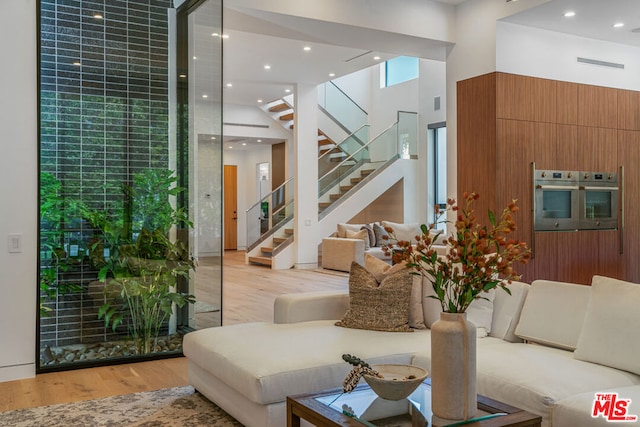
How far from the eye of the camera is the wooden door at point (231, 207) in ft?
51.4

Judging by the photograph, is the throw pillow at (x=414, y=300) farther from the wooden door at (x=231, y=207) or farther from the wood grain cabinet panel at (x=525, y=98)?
the wooden door at (x=231, y=207)

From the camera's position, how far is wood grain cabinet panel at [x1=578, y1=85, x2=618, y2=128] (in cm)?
641

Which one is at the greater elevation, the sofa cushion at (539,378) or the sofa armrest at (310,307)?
the sofa armrest at (310,307)

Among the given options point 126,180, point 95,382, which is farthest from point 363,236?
point 95,382

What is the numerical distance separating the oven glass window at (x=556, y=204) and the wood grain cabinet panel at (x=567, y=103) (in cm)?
78

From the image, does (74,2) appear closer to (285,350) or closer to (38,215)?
(38,215)

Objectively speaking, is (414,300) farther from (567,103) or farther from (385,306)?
(567,103)

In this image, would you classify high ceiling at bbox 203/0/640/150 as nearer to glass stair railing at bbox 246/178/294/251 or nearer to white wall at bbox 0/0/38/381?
white wall at bbox 0/0/38/381

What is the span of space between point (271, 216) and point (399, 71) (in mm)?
4564

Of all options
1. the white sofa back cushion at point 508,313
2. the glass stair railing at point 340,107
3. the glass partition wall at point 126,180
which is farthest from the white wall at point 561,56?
the glass stair railing at point 340,107

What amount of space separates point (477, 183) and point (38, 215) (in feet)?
13.9

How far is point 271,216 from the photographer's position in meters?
12.1

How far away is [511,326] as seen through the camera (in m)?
3.27

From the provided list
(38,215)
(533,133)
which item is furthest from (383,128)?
(38,215)
